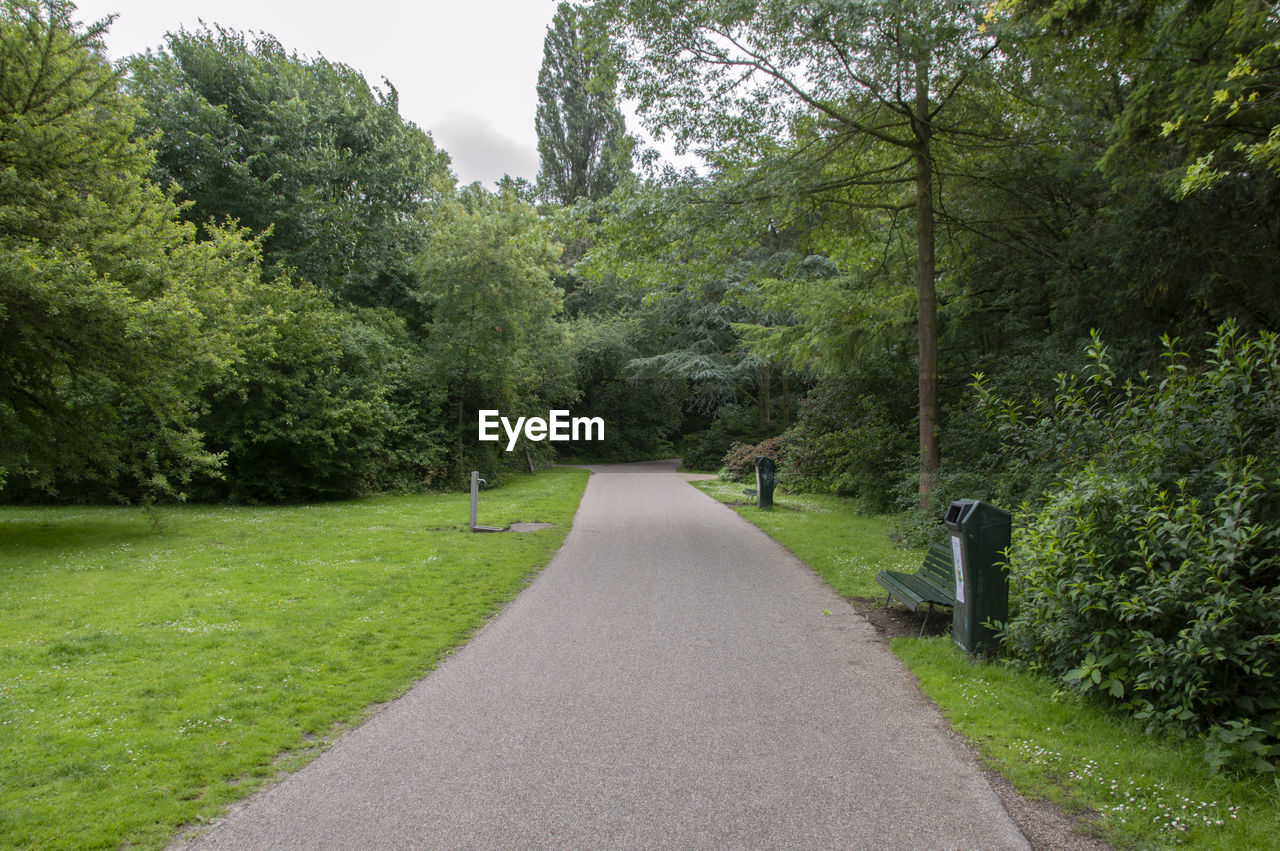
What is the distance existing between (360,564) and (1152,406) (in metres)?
9.03

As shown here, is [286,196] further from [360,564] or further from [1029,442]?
[1029,442]

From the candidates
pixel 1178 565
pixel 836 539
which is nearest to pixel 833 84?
pixel 836 539

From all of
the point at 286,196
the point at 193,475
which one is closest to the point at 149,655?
the point at 193,475

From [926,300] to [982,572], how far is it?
774 centimetres

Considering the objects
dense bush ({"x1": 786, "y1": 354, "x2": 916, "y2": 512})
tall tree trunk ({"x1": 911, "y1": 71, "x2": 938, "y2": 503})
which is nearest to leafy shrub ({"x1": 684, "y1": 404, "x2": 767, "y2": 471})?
dense bush ({"x1": 786, "y1": 354, "x2": 916, "y2": 512})

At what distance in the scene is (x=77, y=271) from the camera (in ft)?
31.1

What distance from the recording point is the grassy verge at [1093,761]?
10.1 ft

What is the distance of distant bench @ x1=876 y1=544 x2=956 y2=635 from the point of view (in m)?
6.21

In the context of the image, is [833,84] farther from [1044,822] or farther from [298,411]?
[298,411]

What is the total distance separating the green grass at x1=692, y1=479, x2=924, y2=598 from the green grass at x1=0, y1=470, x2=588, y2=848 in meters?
3.98

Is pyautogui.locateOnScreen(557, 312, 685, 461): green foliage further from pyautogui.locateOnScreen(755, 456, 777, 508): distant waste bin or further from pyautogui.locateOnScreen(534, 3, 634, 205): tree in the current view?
pyautogui.locateOnScreen(755, 456, 777, 508): distant waste bin

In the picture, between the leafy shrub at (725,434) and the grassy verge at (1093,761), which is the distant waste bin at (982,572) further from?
the leafy shrub at (725,434)

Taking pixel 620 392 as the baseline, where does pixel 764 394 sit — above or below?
below

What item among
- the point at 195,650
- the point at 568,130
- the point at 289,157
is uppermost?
the point at 568,130
